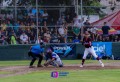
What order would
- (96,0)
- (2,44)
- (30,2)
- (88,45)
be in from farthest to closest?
(96,0)
(30,2)
(2,44)
(88,45)

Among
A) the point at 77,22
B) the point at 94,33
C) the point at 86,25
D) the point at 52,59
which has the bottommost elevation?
the point at 52,59

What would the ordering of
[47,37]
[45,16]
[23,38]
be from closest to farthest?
[23,38], [47,37], [45,16]

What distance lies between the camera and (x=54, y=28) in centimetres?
3188

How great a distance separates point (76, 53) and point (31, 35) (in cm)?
365

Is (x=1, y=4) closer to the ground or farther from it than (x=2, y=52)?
farther from it

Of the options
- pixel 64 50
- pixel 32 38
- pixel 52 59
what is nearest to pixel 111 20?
pixel 64 50

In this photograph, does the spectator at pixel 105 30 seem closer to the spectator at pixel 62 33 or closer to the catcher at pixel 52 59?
the spectator at pixel 62 33

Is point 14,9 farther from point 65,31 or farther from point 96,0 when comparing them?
point 96,0

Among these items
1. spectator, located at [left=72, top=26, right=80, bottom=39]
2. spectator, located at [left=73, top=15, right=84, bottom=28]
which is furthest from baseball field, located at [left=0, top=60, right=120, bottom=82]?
spectator, located at [left=73, top=15, right=84, bottom=28]

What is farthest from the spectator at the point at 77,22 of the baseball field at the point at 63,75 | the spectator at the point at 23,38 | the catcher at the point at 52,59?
the baseball field at the point at 63,75

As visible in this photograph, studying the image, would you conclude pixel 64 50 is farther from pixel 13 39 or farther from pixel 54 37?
pixel 13 39

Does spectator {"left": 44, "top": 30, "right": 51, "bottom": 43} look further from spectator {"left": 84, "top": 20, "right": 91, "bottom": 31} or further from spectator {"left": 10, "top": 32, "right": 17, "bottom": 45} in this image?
spectator {"left": 84, "top": 20, "right": 91, "bottom": 31}

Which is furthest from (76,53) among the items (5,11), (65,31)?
(5,11)

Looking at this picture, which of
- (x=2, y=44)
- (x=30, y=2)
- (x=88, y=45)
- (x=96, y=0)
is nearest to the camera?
(x=88, y=45)
